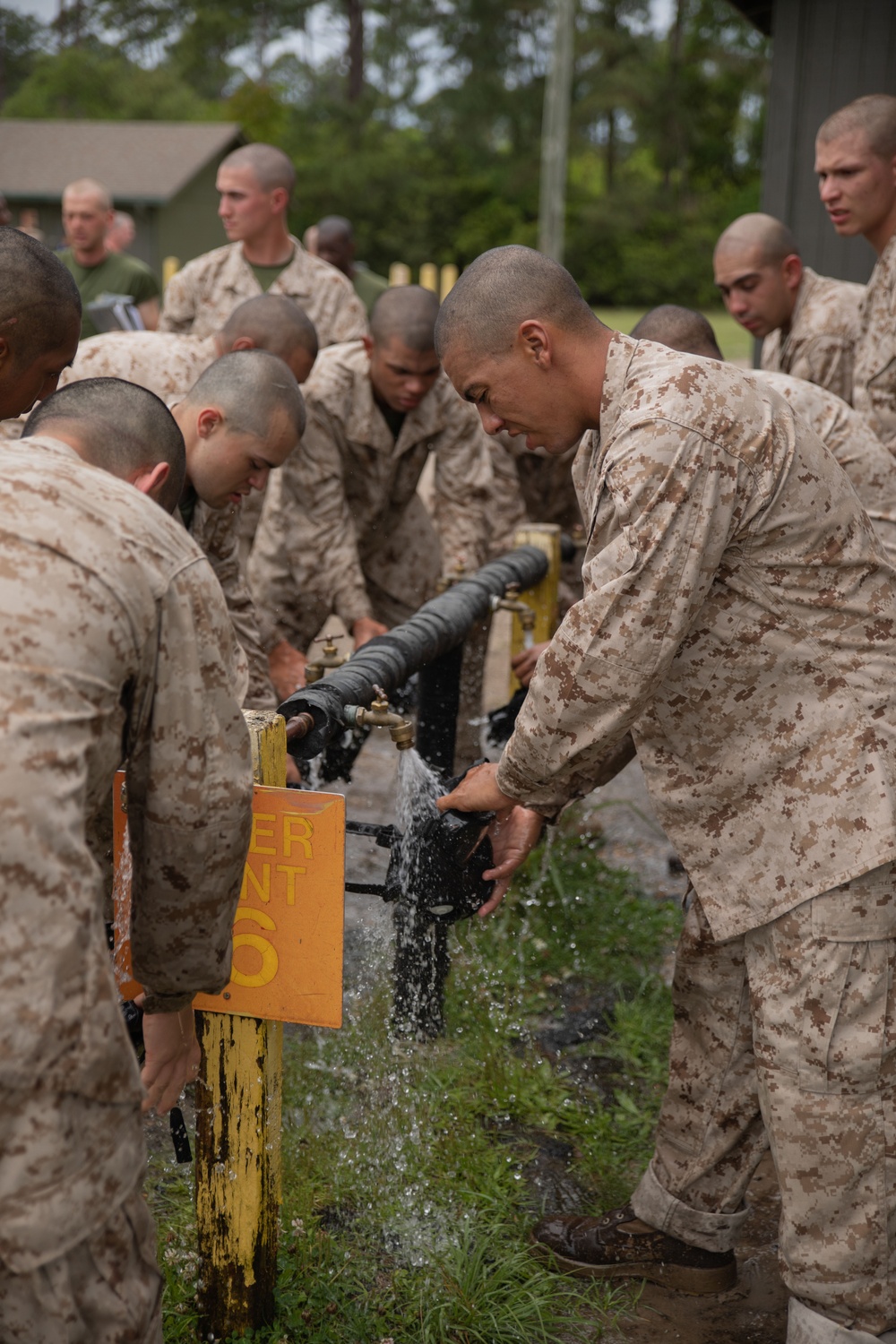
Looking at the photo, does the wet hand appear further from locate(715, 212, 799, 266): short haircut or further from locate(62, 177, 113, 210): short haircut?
locate(62, 177, 113, 210): short haircut

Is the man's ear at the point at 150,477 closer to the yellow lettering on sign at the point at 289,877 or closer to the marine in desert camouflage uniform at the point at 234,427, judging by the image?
the yellow lettering on sign at the point at 289,877

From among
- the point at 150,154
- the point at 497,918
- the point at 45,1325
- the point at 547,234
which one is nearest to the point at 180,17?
the point at 150,154

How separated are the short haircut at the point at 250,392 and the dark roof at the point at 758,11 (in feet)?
18.0

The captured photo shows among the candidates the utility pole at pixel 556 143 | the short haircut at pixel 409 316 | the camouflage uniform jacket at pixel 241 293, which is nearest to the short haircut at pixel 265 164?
the camouflage uniform jacket at pixel 241 293

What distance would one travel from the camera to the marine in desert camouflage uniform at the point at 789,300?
16.0 feet

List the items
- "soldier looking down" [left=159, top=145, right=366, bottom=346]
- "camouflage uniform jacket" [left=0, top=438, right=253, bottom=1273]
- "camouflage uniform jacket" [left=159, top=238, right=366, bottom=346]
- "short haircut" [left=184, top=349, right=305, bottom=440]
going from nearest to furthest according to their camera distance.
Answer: "camouflage uniform jacket" [left=0, top=438, right=253, bottom=1273], "short haircut" [left=184, top=349, right=305, bottom=440], "soldier looking down" [left=159, top=145, right=366, bottom=346], "camouflage uniform jacket" [left=159, top=238, right=366, bottom=346]

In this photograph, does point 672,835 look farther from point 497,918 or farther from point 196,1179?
point 497,918

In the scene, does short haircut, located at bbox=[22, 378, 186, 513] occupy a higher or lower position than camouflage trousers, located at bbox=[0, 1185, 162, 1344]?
higher

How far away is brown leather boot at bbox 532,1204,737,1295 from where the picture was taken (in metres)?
2.89

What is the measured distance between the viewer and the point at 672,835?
250 centimetres

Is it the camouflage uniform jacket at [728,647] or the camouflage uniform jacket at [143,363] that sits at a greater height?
the camouflage uniform jacket at [143,363]

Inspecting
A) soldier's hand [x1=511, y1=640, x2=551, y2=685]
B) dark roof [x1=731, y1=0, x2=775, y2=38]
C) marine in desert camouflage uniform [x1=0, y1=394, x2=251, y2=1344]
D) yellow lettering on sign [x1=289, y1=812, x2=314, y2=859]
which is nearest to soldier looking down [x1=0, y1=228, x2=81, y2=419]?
marine in desert camouflage uniform [x1=0, y1=394, x2=251, y2=1344]

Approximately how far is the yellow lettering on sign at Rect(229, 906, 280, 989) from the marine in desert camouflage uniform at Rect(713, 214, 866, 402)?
133 inches

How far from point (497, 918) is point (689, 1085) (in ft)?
5.65
